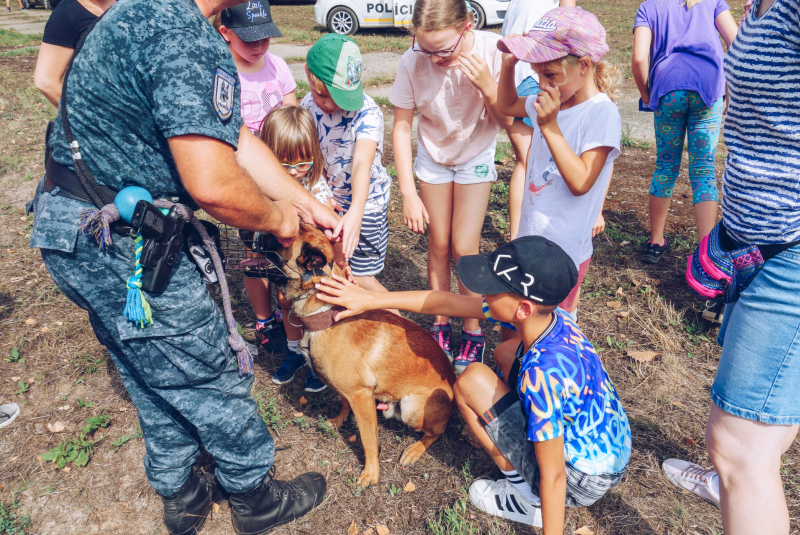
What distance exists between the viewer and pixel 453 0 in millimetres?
3004

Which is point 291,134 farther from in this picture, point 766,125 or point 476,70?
point 766,125

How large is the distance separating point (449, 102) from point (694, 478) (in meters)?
2.82

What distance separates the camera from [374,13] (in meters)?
14.1

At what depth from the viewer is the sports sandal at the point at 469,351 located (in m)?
3.91

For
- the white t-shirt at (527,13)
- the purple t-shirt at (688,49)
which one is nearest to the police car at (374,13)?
the purple t-shirt at (688,49)

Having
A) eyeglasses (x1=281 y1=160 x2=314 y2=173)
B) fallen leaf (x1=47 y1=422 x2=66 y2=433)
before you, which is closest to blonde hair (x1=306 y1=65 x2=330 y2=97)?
eyeglasses (x1=281 y1=160 x2=314 y2=173)

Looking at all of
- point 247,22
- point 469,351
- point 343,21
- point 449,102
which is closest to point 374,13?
point 343,21

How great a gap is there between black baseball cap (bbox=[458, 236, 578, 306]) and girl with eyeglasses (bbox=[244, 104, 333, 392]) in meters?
1.42

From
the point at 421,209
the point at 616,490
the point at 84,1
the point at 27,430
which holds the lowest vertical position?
the point at 27,430

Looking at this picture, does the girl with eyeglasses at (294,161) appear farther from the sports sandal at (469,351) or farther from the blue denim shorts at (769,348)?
the blue denim shorts at (769,348)

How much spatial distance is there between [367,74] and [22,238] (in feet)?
23.7

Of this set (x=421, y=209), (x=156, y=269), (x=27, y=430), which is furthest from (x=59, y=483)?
(x=421, y=209)

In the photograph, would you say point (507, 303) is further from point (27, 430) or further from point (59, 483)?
point (27, 430)

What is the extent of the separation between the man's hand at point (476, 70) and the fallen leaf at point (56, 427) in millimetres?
3684
